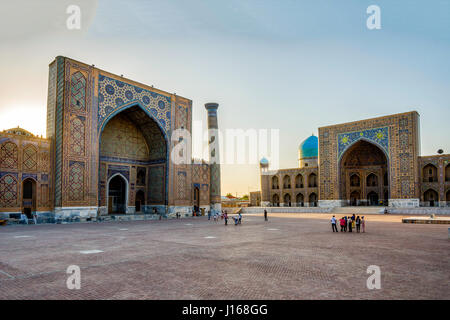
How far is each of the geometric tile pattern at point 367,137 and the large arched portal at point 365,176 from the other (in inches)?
78.9

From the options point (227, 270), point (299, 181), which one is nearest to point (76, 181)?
point (227, 270)

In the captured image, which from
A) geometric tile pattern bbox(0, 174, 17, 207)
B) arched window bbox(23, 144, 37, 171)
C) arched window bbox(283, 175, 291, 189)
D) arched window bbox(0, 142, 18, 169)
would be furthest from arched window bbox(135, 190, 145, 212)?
arched window bbox(283, 175, 291, 189)

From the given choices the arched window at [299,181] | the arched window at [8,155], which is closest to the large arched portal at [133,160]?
the arched window at [8,155]

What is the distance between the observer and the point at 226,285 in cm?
529

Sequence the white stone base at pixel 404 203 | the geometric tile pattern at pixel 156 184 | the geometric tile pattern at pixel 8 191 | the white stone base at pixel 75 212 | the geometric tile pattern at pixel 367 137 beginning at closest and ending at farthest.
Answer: the geometric tile pattern at pixel 8 191, the white stone base at pixel 75 212, the geometric tile pattern at pixel 156 184, the white stone base at pixel 404 203, the geometric tile pattern at pixel 367 137

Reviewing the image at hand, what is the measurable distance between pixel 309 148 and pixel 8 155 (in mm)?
41390

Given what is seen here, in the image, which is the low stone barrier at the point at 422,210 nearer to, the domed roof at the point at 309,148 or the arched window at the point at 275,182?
the arched window at the point at 275,182

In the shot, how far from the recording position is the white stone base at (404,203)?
106 feet

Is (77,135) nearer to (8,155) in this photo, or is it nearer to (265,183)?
(8,155)

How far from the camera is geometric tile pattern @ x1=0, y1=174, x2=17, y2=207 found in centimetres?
1911

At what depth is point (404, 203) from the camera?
33.0m

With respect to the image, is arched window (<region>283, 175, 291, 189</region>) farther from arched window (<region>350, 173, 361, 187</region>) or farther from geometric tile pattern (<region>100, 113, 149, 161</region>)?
geometric tile pattern (<region>100, 113, 149, 161</region>)

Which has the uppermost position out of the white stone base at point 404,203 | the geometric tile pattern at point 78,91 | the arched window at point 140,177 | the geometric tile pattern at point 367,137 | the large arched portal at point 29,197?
the geometric tile pattern at point 78,91
